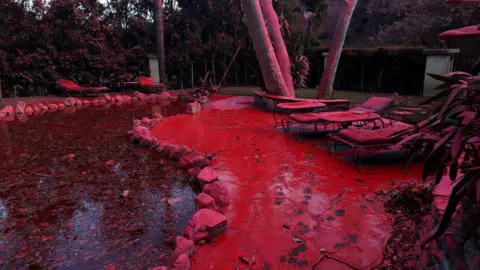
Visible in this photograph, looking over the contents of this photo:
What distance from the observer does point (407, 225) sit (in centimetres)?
283

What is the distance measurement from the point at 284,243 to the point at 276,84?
22.9 ft

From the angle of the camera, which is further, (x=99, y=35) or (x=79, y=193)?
(x=99, y=35)

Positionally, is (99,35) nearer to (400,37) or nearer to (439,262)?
(400,37)

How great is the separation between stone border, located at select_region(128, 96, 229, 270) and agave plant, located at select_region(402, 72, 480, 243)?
165 centimetres

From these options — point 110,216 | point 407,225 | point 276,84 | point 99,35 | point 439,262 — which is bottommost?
point 110,216

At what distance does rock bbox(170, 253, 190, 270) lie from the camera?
2.36 m

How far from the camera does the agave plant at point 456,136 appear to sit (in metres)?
1.49

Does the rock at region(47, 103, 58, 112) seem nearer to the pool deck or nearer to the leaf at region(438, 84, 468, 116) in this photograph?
the pool deck

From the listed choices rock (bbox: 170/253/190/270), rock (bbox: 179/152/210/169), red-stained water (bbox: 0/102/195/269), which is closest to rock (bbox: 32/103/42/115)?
red-stained water (bbox: 0/102/195/269)

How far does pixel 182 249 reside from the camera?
2562 mm

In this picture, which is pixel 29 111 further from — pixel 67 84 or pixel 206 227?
pixel 206 227

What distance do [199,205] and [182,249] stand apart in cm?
81

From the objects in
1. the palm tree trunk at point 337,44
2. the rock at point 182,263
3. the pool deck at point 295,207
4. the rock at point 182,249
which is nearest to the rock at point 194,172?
the pool deck at point 295,207

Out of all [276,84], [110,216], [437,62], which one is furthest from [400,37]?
[110,216]
